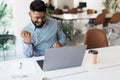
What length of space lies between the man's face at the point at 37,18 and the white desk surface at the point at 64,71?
457 millimetres

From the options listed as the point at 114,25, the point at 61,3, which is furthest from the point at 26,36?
the point at 61,3

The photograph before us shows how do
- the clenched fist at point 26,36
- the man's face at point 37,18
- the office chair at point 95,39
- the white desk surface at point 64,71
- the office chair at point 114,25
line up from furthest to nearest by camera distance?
the office chair at point 114,25
the office chair at point 95,39
the man's face at point 37,18
the clenched fist at point 26,36
the white desk surface at point 64,71

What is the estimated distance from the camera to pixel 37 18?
2137 mm

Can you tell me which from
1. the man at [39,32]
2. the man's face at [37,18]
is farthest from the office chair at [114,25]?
the man's face at [37,18]

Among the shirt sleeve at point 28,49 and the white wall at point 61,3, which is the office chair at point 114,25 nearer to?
the white wall at point 61,3

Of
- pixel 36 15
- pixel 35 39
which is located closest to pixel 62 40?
pixel 35 39

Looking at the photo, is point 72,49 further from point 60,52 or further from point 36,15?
point 36,15

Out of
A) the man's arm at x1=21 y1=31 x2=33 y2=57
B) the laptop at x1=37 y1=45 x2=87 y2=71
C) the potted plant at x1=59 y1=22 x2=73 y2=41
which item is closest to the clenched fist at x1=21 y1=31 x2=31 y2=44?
the man's arm at x1=21 y1=31 x2=33 y2=57

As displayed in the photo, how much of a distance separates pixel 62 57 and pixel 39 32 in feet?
2.45

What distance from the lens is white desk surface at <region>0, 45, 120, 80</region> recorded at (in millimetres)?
1599

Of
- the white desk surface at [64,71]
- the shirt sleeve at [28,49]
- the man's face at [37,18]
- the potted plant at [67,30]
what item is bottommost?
the potted plant at [67,30]

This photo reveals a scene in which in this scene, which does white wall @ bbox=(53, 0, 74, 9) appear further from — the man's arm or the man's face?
the man's arm

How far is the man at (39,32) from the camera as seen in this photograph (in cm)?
211

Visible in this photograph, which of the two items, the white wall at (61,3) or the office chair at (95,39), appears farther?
the white wall at (61,3)
